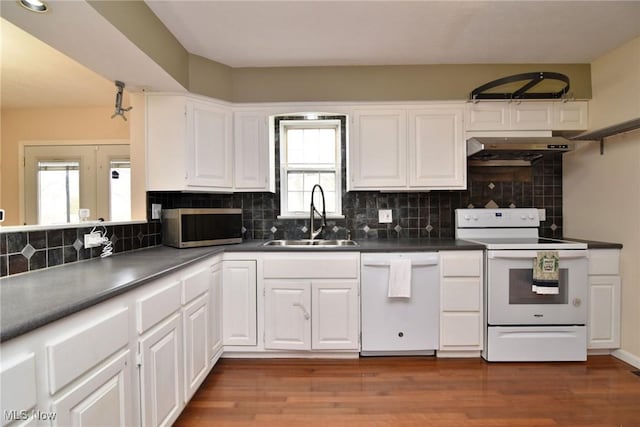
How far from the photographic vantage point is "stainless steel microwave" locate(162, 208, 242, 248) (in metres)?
2.30

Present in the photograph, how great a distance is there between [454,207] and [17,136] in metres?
5.12

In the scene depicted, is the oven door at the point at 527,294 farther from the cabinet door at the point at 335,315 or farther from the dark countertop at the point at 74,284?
the dark countertop at the point at 74,284

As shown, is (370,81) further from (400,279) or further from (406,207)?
(400,279)

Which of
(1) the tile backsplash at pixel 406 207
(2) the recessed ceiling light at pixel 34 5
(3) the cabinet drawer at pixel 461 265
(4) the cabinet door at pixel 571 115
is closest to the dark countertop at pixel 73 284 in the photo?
(1) the tile backsplash at pixel 406 207

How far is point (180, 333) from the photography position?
5.46 feet

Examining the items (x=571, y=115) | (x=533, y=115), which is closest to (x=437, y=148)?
(x=533, y=115)

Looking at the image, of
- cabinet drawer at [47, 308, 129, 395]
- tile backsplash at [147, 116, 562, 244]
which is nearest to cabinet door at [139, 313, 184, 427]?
cabinet drawer at [47, 308, 129, 395]

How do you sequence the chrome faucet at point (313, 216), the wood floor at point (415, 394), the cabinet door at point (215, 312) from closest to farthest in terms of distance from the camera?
the wood floor at point (415, 394) < the cabinet door at point (215, 312) < the chrome faucet at point (313, 216)

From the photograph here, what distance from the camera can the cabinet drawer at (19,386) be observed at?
75 centimetres

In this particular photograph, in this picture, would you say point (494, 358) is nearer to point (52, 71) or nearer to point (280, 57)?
point (280, 57)

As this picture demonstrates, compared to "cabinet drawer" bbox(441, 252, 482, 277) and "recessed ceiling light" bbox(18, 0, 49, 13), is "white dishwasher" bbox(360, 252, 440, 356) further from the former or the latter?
"recessed ceiling light" bbox(18, 0, 49, 13)

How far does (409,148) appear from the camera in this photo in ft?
8.69

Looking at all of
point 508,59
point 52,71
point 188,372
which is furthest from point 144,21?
point 508,59

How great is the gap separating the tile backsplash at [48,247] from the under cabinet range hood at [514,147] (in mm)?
2778
